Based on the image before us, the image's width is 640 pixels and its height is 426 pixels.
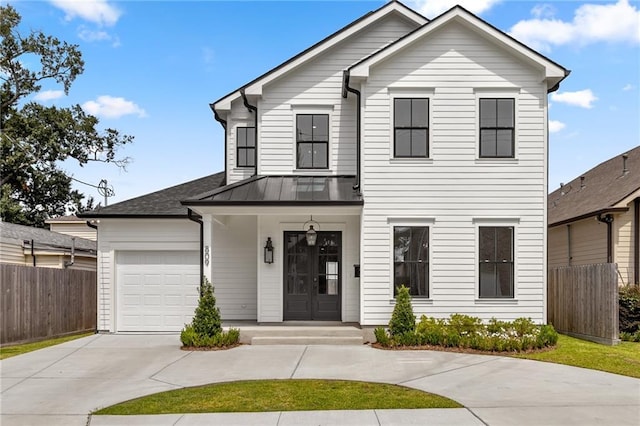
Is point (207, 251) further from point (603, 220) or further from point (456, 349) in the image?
point (603, 220)

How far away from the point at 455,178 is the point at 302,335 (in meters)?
5.20

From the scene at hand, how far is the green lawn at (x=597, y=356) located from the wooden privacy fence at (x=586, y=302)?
17.4 inches

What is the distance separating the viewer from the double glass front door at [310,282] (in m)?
14.6

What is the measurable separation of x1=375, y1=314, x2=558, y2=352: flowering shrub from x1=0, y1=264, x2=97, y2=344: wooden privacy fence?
892 cm

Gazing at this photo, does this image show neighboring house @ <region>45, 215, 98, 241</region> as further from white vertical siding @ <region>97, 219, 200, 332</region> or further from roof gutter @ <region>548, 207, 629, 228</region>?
roof gutter @ <region>548, 207, 629, 228</region>

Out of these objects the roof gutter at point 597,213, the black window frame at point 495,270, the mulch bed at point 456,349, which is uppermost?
the roof gutter at point 597,213

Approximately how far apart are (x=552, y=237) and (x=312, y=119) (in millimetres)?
11553

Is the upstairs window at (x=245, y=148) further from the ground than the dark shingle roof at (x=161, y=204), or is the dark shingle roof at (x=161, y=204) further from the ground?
the upstairs window at (x=245, y=148)

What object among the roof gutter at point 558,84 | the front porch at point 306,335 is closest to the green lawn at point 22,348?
the front porch at point 306,335

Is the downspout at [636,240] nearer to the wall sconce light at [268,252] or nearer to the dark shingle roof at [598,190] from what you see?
the dark shingle roof at [598,190]

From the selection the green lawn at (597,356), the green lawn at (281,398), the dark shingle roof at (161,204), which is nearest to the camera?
the green lawn at (281,398)

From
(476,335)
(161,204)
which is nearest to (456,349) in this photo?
(476,335)

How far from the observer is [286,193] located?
1363cm

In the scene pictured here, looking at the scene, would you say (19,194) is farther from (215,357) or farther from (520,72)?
(520,72)
